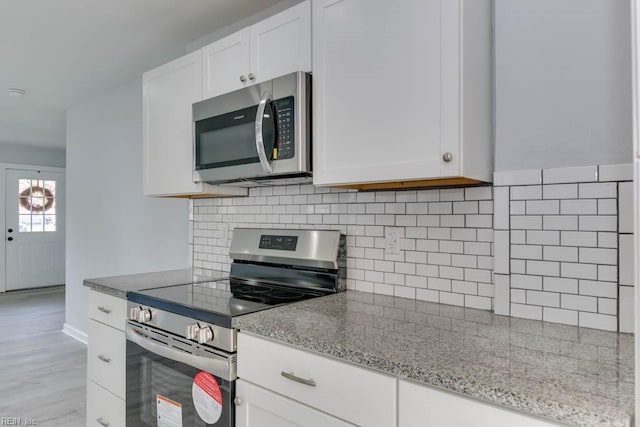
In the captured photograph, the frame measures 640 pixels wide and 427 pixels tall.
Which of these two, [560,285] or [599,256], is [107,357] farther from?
[599,256]

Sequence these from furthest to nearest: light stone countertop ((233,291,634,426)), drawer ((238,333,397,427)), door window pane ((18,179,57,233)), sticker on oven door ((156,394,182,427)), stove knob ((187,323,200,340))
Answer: door window pane ((18,179,57,233)), sticker on oven door ((156,394,182,427)), stove knob ((187,323,200,340)), drawer ((238,333,397,427)), light stone countertop ((233,291,634,426))

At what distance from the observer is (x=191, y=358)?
59.9 inches

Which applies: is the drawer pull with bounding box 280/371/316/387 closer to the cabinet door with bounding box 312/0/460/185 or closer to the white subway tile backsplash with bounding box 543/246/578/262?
the cabinet door with bounding box 312/0/460/185

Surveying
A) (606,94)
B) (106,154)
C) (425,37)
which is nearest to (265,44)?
(425,37)

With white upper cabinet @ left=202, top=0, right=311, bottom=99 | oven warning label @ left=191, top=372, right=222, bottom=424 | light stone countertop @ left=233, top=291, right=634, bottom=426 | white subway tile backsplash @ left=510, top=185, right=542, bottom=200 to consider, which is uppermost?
white upper cabinet @ left=202, top=0, right=311, bottom=99

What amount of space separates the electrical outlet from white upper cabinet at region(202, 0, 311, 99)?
74 centimetres

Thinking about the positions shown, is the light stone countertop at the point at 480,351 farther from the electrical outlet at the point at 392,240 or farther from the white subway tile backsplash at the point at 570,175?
the white subway tile backsplash at the point at 570,175

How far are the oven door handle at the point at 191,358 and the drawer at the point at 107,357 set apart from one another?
16 centimetres

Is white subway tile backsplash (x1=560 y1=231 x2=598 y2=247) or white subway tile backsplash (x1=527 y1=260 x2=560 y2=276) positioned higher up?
white subway tile backsplash (x1=560 y1=231 x2=598 y2=247)

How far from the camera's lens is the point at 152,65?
3189mm

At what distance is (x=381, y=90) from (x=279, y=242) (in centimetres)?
93

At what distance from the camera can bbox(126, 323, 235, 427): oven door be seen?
4.63 feet

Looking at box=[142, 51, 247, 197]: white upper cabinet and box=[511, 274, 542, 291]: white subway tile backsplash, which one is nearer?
box=[511, 274, 542, 291]: white subway tile backsplash

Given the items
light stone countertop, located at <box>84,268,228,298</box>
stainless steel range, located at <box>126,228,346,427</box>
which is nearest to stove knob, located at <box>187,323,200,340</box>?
stainless steel range, located at <box>126,228,346,427</box>
